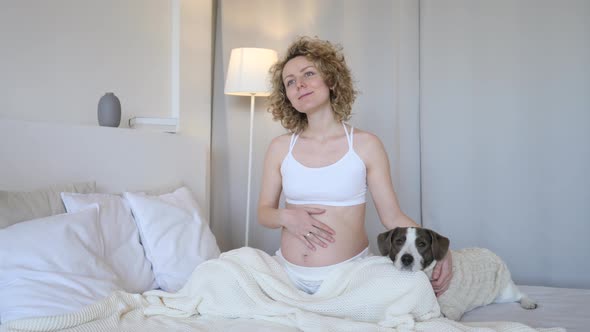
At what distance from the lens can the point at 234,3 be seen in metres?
3.68

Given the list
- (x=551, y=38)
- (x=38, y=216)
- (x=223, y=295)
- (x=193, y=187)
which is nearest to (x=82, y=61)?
(x=193, y=187)

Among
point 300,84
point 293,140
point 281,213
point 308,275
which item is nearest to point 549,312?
point 308,275

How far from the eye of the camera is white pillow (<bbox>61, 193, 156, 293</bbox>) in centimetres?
197

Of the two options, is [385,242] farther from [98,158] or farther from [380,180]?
[98,158]

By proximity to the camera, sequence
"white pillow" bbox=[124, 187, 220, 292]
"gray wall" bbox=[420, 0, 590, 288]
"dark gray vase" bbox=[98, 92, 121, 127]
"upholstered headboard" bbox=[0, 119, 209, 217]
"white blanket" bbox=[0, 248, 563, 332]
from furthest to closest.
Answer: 1. "gray wall" bbox=[420, 0, 590, 288]
2. "dark gray vase" bbox=[98, 92, 121, 127]
3. "white pillow" bbox=[124, 187, 220, 292]
4. "upholstered headboard" bbox=[0, 119, 209, 217]
5. "white blanket" bbox=[0, 248, 563, 332]

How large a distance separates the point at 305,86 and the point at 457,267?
881mm

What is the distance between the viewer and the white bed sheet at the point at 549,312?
1.73m

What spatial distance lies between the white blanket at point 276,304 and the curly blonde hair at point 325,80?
65cm

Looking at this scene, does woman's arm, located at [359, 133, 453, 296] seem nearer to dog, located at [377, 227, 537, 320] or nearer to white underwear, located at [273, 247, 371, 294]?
dog, located at [377, 227, 537, 320]

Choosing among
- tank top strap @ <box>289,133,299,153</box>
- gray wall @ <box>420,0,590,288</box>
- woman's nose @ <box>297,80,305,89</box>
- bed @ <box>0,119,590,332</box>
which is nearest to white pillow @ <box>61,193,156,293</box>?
bed @ <box>0,119,590,332</box>

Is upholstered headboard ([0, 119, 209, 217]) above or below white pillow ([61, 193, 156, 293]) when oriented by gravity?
above

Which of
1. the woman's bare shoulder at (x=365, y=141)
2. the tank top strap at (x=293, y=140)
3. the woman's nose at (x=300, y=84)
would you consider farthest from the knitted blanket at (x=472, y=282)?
the woman's nose at (x=300, y=84)

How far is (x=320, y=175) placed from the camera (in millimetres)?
1912

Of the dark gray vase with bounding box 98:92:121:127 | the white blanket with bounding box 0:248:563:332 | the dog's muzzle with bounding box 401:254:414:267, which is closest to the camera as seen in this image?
the white blanket with bounding box 0:248:563:332
